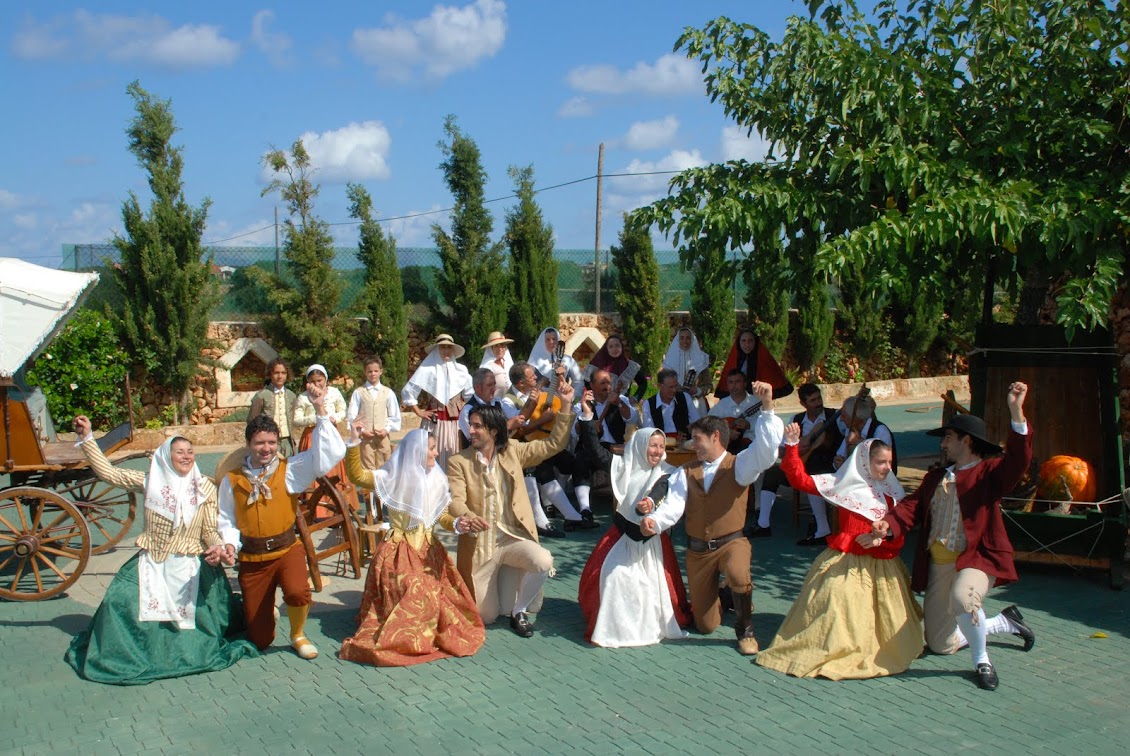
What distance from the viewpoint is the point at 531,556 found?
21.5 feet

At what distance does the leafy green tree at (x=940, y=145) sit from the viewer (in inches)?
270

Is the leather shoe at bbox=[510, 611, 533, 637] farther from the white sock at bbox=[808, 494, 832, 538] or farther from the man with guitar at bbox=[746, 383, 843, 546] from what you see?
the white sock at bbox=[808, 494, 832, 538]

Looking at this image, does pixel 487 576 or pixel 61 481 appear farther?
pixel 61 481

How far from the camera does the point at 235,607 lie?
636 centimetres

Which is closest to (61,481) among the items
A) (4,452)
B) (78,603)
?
(4,452)

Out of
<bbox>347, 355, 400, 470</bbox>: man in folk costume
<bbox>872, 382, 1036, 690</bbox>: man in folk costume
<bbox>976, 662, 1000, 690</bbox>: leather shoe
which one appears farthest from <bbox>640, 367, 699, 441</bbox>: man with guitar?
→ <bbox>976, 662, 1000, 690</bbox>: leather shoe

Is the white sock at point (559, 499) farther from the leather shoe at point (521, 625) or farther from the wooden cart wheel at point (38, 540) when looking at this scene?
the wooden cart wheel at point (38, 540)

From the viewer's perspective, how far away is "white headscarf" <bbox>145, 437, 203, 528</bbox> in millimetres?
5926

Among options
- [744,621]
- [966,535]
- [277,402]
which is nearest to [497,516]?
[744,621]

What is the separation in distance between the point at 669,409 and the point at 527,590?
372 centimetres

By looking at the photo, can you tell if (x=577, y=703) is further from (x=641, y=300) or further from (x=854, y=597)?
(x=641, y=300)

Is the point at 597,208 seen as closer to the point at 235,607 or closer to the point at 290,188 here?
the point at 290,188

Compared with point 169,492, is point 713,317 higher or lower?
higher

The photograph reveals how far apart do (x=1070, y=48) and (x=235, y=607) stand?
7.04 m
